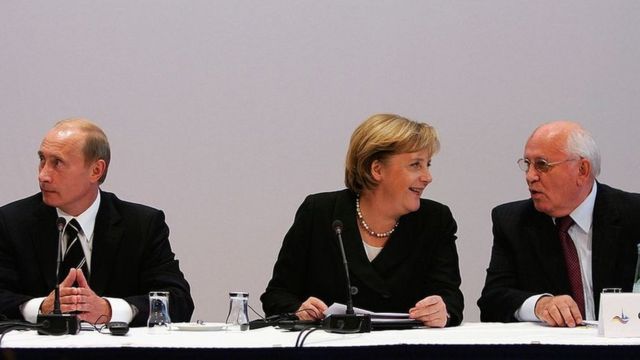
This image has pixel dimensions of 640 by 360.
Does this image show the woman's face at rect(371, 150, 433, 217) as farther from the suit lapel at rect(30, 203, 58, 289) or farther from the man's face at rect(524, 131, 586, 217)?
the suit lapel at rect(30, 203, 58, 289)

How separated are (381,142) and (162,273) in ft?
3.15

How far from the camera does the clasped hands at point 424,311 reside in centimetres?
313

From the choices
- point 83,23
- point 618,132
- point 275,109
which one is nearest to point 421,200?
point 275,109

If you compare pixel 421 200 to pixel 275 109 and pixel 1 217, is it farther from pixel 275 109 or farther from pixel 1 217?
pixel 1 217

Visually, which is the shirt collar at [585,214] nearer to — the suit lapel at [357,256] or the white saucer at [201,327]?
the suit lapel at [357,256]

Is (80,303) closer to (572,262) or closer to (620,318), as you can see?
(620,318)

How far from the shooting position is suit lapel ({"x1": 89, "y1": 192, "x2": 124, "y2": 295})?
361cm

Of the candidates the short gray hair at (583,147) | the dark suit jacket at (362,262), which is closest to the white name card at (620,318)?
the dark suit jacket at (362,262)

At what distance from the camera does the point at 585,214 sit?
3.73m

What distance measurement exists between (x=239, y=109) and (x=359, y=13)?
0.72 metres

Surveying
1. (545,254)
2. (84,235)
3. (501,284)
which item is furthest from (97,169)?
(545,254)

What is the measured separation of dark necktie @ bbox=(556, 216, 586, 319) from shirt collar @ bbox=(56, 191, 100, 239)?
1.77m

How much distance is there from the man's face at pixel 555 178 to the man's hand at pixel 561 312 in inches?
19.9

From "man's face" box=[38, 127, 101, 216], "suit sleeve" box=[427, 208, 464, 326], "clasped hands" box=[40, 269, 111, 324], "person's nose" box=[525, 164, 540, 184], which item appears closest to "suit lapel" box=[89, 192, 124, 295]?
"man's face" box=[38, 127, 101, 216]
